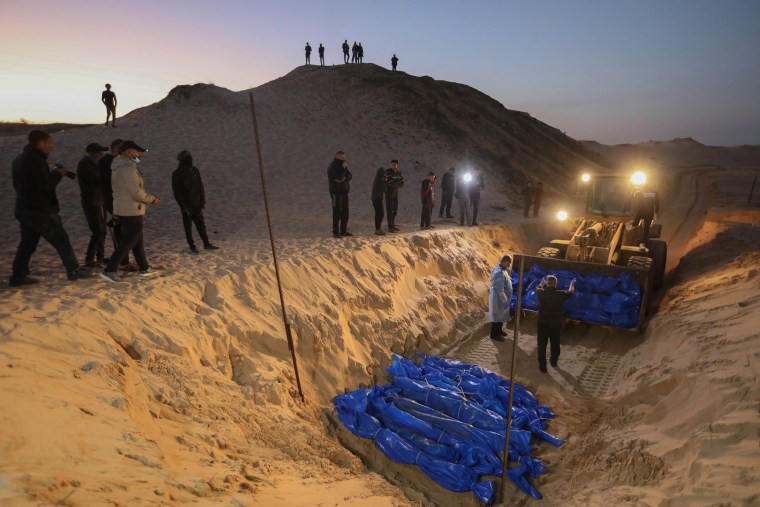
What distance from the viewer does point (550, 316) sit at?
6793mm

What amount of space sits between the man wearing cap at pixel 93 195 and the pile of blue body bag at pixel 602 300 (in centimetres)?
719

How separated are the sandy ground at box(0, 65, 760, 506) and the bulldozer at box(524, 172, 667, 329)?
0.78m

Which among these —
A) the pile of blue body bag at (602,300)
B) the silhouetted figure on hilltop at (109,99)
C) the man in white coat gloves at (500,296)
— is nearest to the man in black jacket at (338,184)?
the man in white coat gloves at (500,296)

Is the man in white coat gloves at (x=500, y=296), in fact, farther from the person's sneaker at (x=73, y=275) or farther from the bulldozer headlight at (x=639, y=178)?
the person's sneaker at (x=73, y=275)

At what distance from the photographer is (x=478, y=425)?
16.5 ft

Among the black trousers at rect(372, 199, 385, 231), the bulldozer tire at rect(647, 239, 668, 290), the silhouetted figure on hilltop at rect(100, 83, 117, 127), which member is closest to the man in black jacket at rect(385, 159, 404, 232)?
the black trousers at rect(372, 199, 385, 231)

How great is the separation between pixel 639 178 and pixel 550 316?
216 inches

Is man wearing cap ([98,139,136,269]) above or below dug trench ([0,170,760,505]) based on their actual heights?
above

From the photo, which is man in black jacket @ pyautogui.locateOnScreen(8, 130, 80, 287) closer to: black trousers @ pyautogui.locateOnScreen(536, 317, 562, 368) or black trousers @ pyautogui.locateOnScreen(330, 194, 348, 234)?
black trousers @ pyautogui.locateOnScreen(330, 194, 348, 234)

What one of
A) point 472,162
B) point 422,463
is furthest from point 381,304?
point 472,162

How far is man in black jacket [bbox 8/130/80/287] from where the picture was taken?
5.09 metres

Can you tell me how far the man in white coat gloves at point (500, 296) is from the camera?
7.76 m

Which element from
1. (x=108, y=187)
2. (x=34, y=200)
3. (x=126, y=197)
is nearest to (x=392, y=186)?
(x=108, y=187)

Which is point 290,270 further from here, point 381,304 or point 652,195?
point 652,195
